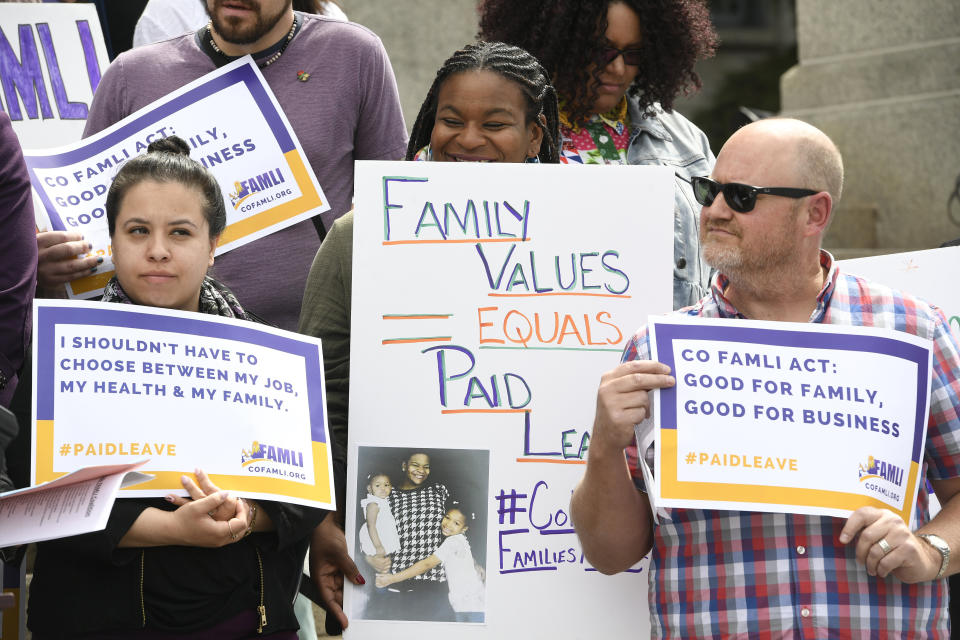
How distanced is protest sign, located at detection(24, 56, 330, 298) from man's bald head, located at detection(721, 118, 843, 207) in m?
1.37

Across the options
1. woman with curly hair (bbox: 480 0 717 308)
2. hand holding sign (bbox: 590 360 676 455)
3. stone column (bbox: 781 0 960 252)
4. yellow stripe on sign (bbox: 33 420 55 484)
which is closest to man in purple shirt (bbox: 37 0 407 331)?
woman with curly hair (bbox: 480 0 717 308)

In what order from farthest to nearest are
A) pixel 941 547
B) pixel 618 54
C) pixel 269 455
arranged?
pixel 618 54
pixel 269 455
pixel 941 547

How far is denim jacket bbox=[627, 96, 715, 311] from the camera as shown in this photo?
Answer: 409 centimetres

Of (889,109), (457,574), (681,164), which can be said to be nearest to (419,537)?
(457,574)

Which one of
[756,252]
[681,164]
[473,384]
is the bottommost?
[473,384]

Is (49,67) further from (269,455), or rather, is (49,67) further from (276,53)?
(269,455)

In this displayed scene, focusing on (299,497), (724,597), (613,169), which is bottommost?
(724,597)

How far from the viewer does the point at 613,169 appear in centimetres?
341

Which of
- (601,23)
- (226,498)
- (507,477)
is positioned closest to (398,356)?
(507,477)

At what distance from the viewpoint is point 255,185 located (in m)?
3.82

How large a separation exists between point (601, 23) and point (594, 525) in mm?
2013

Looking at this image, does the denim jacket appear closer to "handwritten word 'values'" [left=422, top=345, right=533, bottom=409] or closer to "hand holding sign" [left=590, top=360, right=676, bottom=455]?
"handwritten word 'values'" [left=422, top=345, right=533, bottom=409]

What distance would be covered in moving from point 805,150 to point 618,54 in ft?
4.83

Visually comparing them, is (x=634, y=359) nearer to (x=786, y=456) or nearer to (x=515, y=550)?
(x=786, y=456)
